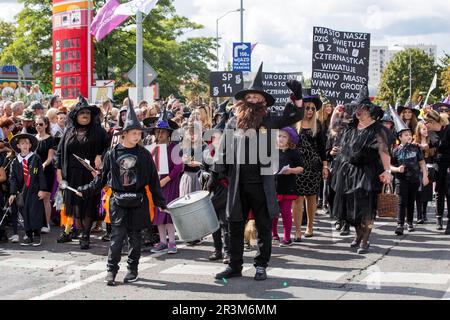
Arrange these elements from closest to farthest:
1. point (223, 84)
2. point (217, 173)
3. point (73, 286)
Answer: point (73, 286) → point (217, 173) → point (223, 84)

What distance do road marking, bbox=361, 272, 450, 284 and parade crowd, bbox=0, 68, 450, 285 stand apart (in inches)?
46.3

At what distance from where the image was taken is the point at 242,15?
36.4 metres

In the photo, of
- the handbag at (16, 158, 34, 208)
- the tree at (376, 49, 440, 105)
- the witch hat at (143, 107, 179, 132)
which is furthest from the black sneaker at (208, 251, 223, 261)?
the tree at (376, 49, 440, 105)

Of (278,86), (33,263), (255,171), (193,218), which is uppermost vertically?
(278,86)

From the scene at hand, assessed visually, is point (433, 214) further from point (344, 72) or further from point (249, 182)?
point (249, 182)

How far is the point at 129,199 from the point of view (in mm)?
7234

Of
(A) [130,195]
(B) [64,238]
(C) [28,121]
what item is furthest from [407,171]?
(C) [28,121]

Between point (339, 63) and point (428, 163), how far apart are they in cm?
264

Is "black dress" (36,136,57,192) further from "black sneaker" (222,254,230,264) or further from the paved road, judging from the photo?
"black sneaker" (222,254,230,264)

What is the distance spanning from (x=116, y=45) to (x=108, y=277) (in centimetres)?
3723

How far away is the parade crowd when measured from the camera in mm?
7258

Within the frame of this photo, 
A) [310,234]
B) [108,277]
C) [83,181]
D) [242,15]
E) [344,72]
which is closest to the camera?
[108,277]

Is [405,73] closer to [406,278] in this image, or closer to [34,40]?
[34,40]
